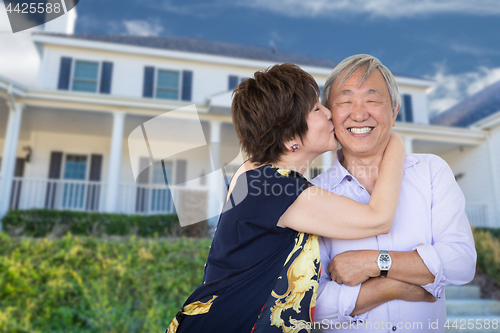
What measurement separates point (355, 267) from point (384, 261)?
0.42 feet

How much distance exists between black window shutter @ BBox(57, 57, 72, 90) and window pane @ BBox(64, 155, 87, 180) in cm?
248

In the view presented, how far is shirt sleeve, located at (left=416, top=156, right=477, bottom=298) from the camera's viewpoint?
1.55 metres

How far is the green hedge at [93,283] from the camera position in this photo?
482 cm

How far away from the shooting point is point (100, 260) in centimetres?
577

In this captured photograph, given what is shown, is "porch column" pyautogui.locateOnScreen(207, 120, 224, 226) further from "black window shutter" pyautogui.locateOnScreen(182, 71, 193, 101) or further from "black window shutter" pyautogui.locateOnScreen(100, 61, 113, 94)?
"black window shutter" pyautogui.locateOnScreen(100, 61, 113, 94)

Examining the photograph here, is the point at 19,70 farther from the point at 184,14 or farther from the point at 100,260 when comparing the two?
the point at 100,260

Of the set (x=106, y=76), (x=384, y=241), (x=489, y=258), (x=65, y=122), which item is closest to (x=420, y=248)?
(x=384, y=241)

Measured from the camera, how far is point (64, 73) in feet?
40.2

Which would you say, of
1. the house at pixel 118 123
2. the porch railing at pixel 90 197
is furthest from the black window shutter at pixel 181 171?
the porch railing at pixel 90 197

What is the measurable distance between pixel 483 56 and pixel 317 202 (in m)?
21.9

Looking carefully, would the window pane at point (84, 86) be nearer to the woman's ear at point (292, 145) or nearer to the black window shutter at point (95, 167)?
the black window shutter at point (95, 167)

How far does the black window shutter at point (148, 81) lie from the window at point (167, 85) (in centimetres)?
21

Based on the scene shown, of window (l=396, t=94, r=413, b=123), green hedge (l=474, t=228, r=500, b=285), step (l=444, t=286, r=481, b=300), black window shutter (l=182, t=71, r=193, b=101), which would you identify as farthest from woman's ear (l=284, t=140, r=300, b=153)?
window (l=396, t=94, r=413, b=123)

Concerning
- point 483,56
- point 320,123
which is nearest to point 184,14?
point 483,56
